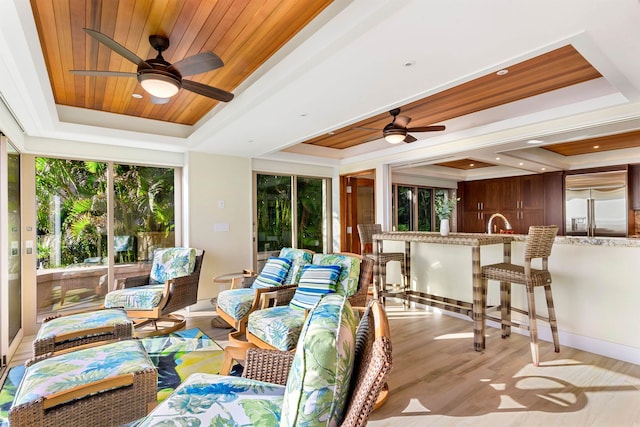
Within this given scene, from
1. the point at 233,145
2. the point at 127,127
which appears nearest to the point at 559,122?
the point at 233,145

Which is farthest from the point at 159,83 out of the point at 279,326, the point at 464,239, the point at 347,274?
the point at 464,239

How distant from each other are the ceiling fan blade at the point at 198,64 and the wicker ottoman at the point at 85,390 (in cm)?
196

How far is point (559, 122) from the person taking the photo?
354 centimetres

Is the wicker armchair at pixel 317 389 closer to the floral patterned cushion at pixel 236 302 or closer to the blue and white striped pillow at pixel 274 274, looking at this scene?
the floral patterned cushion at pixel 236 302

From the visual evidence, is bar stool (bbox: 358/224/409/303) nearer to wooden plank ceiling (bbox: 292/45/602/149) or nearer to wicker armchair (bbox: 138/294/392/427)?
wooden plank ceiling (bbox: 292/45/602/149)

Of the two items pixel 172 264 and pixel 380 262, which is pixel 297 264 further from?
pixel 172 264

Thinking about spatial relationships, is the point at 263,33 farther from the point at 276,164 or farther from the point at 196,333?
the point at 276,164

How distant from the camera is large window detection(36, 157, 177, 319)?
4.11m

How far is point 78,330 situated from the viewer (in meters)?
2.47

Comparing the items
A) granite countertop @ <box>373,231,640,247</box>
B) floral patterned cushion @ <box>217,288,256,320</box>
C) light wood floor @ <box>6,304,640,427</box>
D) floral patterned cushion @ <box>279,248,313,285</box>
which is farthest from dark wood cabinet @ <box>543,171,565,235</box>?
floral patterned cushion @ <box>217,288,256,320</box>

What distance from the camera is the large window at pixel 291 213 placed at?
19.3 ft

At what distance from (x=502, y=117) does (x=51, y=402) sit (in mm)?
4751

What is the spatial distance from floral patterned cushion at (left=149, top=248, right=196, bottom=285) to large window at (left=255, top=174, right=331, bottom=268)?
1.73 meters

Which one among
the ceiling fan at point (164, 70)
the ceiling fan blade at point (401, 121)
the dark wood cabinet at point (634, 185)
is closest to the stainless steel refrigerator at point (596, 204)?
the dark wood cabinet at point (634, 185)
